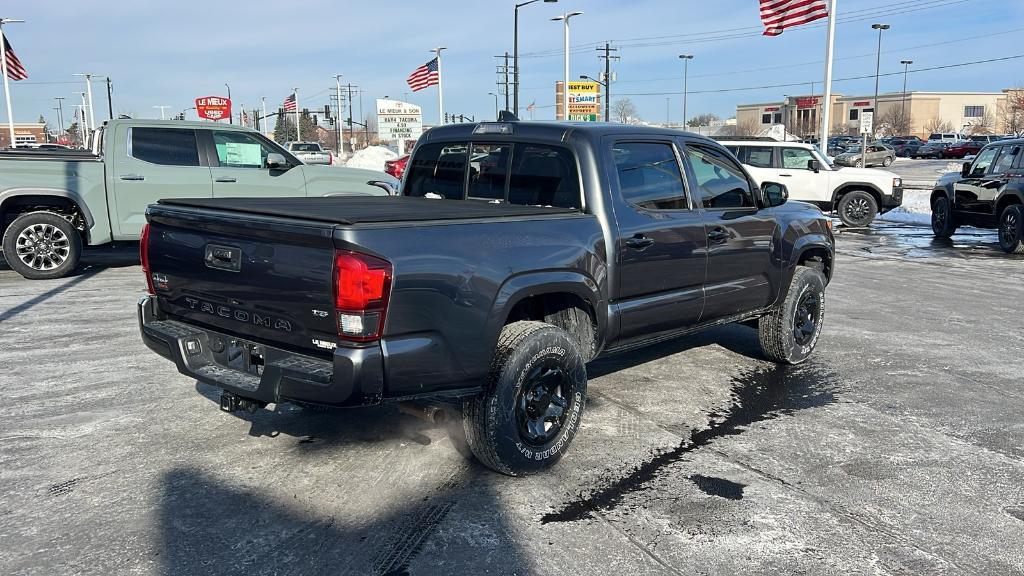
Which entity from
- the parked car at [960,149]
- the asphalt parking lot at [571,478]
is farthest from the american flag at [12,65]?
the parked car at [960,149]

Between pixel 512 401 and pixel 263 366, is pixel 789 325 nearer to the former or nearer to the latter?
pixel 512 401

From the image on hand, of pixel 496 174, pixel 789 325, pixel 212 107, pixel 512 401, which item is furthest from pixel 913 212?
pixel 212 107

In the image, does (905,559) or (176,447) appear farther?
(176,447)

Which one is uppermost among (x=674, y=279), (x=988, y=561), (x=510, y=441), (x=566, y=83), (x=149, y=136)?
(x=566, y=83)

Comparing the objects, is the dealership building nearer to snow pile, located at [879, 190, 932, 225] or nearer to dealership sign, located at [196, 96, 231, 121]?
dealership sign, located at [196, 96, 231, 121]

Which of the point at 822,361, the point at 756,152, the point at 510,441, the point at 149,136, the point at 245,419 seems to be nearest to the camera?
the point at 510,441

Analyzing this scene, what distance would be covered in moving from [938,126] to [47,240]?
354ft

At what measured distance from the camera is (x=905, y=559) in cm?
327

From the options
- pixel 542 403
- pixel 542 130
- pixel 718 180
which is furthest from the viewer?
pixel 718 180

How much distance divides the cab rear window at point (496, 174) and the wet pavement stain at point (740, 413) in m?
1.54

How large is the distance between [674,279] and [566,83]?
1248 inches

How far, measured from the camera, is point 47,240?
32.3ft

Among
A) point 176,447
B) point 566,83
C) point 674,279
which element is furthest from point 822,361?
point 566,83

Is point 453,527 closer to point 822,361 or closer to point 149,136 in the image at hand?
point 822,361
